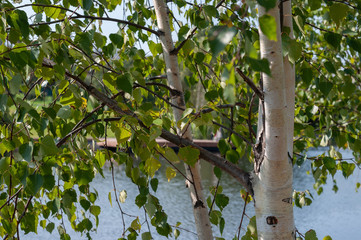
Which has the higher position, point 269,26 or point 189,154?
point 189,154

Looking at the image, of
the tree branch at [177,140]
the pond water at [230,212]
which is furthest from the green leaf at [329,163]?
the pond water at [230,212]

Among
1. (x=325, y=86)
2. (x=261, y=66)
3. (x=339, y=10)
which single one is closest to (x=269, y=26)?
(x=261, y=66)

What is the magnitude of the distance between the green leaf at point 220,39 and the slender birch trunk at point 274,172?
347 millimetres

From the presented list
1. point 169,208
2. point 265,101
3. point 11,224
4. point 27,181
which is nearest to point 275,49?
point 265,101

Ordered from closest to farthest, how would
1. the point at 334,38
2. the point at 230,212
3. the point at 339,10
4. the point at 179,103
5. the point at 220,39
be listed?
the point at 220,39, the point at 339,10, the point at 334,38, the point at 179,103, the point at 230,212

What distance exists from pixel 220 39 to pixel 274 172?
563 millimetres

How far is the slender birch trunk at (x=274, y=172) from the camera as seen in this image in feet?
3.20

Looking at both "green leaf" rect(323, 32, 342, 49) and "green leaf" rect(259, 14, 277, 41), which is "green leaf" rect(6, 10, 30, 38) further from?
"green leaf" rect(323, 32, 342, 49)

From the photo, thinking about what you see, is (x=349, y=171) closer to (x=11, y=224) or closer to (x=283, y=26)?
(x=283, y=26)

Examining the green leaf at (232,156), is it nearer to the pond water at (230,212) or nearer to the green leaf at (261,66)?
the green leaf at (261,66)

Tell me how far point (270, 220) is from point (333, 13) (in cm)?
49

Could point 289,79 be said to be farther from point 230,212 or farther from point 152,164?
point 230,212

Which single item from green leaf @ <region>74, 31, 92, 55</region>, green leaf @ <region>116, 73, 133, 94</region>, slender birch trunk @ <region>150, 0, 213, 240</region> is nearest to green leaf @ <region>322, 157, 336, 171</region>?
slender birch trunk @ <region>150, 0, 213, 240</region>

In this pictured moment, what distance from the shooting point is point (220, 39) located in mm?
593
